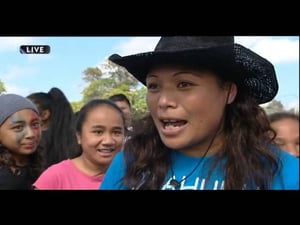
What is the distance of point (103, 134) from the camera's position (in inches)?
79.0

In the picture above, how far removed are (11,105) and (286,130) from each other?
3.84 feet

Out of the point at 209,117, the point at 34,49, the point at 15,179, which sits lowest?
the point at 15,179

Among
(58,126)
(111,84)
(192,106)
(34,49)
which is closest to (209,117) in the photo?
(192,106)

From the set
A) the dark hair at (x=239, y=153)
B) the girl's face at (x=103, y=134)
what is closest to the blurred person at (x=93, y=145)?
the girl's face at (x=103, y=134)

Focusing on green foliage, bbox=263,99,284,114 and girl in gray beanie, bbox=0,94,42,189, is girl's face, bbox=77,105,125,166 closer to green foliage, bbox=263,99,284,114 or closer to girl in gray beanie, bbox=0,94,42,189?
girl in gray beanie, bbox=0,94,42,189

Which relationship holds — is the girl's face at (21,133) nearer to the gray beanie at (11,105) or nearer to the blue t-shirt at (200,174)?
the gray beanie at (11,105)

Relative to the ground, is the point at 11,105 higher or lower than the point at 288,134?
higher

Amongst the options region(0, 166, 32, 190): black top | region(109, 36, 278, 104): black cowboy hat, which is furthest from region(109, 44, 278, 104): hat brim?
region(0, 166, 32, 190): black top

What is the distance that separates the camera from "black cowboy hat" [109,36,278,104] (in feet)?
6.22

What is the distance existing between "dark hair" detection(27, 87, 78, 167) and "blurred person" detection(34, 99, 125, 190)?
31 mm

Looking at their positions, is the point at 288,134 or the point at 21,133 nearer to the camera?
the point at 288,134

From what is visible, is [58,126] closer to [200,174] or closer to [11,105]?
[11,105]

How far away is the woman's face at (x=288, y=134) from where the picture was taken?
75.7 inches
